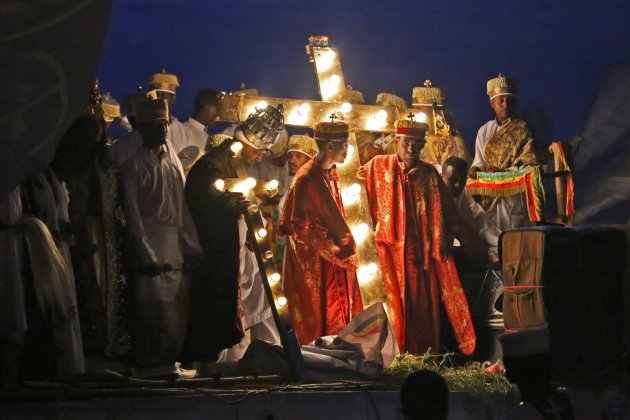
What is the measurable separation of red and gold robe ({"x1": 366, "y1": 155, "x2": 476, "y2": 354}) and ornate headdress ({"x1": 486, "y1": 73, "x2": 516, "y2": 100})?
1633mm

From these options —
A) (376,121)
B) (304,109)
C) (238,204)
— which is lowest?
(238,204)

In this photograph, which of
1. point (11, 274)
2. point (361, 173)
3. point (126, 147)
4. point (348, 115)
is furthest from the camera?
point (348, 115)

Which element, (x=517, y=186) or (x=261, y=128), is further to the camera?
(x=517, y=186)

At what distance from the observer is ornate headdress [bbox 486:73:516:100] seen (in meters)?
13.0

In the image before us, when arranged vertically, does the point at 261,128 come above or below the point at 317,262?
above

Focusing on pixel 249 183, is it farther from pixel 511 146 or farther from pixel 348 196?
pixel 511 146

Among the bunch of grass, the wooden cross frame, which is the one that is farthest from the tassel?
the wooden cross frame

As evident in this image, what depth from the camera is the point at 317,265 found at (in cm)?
1121

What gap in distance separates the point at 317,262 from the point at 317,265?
3cm

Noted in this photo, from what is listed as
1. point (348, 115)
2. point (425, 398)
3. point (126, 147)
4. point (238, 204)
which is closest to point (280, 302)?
point (238, 204)

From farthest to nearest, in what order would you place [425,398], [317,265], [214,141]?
[317,265], [214,141], [425,398]

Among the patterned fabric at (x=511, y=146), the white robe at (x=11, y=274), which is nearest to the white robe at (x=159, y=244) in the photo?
the white robe at (x=11, y=274)

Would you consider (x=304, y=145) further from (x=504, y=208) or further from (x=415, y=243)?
(x=504, y=208)

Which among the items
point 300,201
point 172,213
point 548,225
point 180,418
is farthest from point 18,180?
point 548,225
